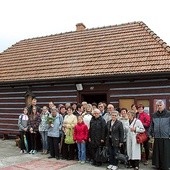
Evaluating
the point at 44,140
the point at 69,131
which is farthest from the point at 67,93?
the point at 69,131

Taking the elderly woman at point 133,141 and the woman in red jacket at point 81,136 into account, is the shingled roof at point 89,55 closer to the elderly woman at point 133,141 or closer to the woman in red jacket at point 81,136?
the elderly woman at point 133,141

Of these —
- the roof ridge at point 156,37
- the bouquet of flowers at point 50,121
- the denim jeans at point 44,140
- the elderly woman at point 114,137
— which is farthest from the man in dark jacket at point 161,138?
the roof ridge at point 156,37

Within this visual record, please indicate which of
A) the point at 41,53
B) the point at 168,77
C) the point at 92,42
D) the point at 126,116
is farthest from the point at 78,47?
the point at 126,116

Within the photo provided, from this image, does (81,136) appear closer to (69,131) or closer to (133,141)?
(69,131)

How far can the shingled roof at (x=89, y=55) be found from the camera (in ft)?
39.6

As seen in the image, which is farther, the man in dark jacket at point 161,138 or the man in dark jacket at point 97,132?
the man in dark jacket at point 97,132

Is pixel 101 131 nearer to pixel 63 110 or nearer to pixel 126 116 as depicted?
pixel 126 116

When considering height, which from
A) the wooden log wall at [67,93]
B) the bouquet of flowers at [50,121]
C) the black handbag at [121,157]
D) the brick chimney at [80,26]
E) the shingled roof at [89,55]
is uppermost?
the brick chimney at [80,26]

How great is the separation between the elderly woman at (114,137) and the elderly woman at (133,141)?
334mm

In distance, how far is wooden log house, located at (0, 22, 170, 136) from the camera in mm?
11609

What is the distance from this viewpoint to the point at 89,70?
12.8 metres

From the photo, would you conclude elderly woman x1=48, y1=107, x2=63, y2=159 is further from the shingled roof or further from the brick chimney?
the brick chimney

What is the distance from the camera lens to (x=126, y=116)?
914 centimetres

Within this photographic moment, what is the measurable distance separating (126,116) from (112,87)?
3.32 metres
